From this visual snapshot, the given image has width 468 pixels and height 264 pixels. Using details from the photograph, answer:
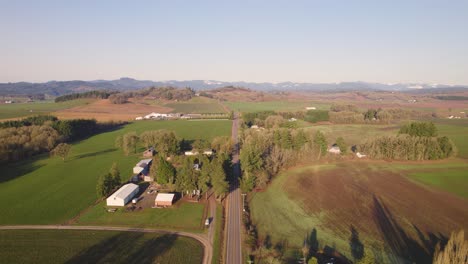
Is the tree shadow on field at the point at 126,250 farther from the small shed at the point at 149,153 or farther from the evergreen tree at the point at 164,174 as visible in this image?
the small shed at the point at 149,153

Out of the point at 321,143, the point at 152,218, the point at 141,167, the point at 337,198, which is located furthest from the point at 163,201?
the point at 321,143

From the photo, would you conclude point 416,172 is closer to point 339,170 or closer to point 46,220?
point 339,170

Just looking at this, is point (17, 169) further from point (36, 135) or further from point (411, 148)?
point (411, 148)

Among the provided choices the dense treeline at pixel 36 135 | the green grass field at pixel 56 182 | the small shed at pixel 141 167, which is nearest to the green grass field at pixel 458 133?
the small shed at pixel 141 167

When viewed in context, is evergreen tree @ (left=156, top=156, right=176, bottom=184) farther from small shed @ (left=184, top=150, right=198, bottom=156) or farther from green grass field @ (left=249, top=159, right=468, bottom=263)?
small shed @ (left=184, top=150, right=198, bottom=156)

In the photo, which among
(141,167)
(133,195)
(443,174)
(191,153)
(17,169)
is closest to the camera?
(133,195)

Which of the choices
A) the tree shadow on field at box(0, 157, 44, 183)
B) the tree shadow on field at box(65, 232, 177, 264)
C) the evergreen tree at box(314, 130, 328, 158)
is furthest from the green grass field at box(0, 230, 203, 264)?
the evergreen tree at box(314, 130, 328, 158)

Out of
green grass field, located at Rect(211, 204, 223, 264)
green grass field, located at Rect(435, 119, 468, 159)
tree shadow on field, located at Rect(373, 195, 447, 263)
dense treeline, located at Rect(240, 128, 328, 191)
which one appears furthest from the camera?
green grass field, located at Rect(435, 119, 468, 159)
